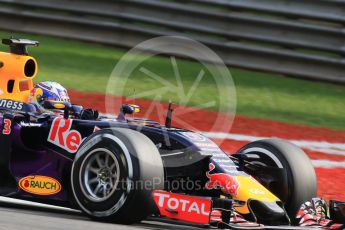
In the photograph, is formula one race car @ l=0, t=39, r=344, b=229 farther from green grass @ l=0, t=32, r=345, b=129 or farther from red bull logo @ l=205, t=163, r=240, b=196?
green grass @ l=0, t=32, r=345, b=129

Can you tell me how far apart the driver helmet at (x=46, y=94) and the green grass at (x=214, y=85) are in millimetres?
3913

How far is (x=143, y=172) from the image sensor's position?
737 cm

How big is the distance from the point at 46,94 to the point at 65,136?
112 centimetres

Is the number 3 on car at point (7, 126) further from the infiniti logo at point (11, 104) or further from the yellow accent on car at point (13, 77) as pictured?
the yellow accent on car at point (13, 77)

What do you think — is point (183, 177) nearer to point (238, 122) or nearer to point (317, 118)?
point (238, 122)

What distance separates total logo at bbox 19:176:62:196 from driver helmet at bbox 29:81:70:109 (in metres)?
1.09

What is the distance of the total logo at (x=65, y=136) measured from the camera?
827 cm

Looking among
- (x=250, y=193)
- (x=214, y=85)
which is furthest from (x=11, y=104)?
(x=214, y=85)

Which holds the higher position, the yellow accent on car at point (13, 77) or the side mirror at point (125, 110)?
the yellow accent on car at point (13, 77)

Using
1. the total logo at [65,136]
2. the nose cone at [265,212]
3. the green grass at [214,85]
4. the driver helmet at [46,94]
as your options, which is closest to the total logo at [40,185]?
the total logo at [65,136]

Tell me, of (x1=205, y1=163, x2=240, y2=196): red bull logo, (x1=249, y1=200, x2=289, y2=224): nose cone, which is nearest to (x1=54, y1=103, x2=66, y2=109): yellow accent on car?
(x1=205, y1=163, x2=240, y2=196): red bull logo

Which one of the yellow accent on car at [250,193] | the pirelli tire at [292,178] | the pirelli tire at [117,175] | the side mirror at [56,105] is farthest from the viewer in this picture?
the side mirror at [56,105]

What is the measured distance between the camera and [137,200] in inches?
290

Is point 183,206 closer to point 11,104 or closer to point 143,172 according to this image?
point 143,172
